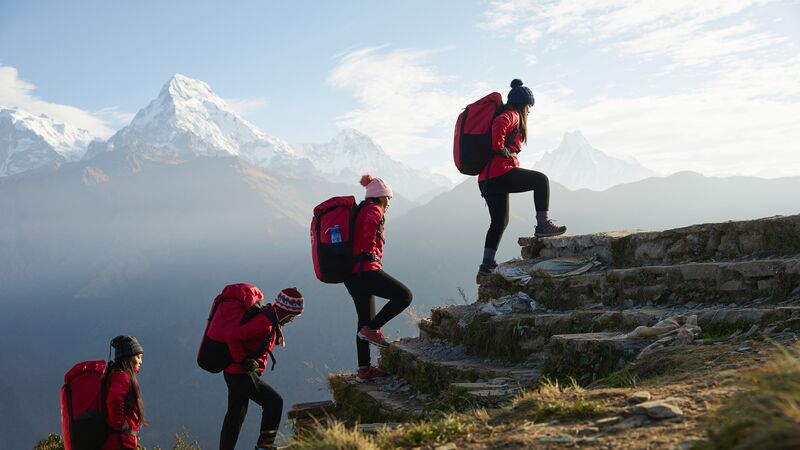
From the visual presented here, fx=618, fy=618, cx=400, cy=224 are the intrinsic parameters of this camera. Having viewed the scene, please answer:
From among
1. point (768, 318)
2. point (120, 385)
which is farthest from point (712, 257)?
point (120, 385)

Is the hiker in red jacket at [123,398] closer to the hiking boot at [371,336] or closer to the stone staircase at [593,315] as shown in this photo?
the stone staircase at [593,315]

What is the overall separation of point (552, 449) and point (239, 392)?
14.7 ft

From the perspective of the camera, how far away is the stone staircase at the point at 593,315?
19.9 feet

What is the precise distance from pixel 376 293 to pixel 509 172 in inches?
106

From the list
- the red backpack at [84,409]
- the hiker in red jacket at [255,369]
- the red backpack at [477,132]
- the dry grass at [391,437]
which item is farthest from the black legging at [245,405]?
the red backpack at [477,132]

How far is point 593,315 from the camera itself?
7363 mm

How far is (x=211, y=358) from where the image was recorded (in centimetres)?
697

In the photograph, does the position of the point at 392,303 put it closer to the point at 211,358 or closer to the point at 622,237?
the point at 211,358

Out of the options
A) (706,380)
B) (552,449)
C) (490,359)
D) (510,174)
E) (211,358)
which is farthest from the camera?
(510,174)

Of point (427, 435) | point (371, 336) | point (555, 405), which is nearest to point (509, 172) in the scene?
point (371, 336)

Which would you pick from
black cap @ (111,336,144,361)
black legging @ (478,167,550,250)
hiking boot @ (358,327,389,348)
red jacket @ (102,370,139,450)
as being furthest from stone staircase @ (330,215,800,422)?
black cap @ (111,336,144,361)

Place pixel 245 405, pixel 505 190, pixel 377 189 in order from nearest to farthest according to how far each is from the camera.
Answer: pixel 245 405 < pixel 377 189 < pixel 505 190

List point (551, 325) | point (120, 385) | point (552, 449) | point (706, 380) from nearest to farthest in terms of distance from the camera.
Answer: point (552, 449) < point (706, 380) < point (120, 385) < point (551, 325)

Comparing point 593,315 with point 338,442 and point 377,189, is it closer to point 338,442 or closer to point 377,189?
point 377,189
